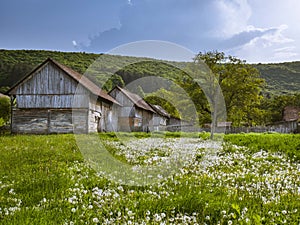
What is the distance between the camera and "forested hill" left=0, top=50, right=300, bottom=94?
447ft

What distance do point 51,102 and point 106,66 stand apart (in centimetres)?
13318

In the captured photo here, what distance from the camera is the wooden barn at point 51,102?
34.7m

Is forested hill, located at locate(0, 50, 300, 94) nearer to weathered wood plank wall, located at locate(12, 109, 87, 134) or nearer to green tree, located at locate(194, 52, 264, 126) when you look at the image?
green tree, located at locate(194, 52, 264, 126)

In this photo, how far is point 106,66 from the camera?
542ft

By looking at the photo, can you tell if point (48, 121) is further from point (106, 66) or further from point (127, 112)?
point (106, 66)

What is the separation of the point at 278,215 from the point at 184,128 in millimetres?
54398

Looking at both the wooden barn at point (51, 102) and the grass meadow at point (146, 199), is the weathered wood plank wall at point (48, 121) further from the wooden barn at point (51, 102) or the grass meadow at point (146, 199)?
the grass meadow at point (146, 199)

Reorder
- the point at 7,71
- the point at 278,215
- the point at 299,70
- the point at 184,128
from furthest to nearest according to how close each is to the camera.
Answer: the point at 299,70 → the point at 7,71 → the point at 184,128 → the point at 278,215

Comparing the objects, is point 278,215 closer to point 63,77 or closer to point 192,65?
point 63,77

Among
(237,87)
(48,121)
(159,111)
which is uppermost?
(237,87)

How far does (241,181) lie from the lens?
786 cm

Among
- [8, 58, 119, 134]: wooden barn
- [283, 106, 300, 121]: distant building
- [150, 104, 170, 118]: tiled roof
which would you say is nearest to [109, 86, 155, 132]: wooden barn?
[8, 58, 119, 134]: wooden barn

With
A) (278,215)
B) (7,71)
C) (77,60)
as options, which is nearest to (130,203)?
(278,215)

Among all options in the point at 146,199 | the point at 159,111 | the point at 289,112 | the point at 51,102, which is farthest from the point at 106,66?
the point at 146,199
